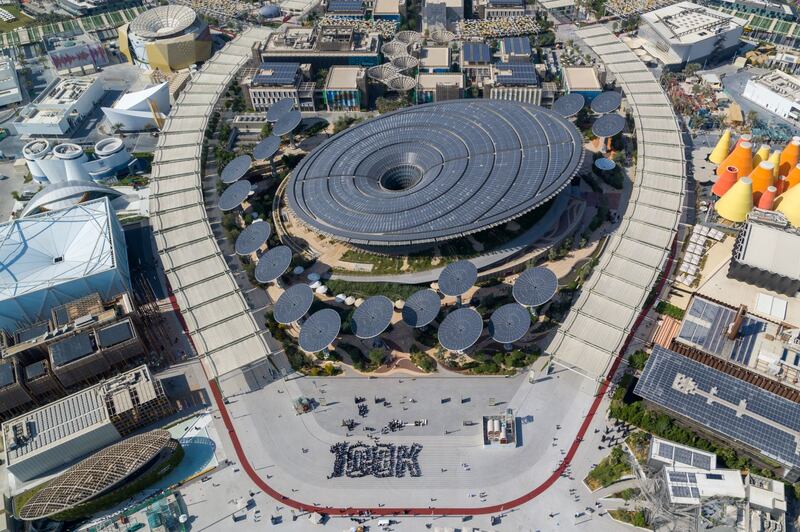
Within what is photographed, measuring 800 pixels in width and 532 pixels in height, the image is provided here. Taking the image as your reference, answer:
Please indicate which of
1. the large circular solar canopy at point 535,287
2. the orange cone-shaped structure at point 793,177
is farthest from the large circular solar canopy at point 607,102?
the large circular solar canopy at point 535,287

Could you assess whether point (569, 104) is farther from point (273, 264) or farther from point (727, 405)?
point (273, 264)

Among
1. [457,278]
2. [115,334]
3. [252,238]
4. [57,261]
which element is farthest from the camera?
[252,238]

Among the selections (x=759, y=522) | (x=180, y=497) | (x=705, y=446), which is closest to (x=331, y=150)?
(x=180, y=497)

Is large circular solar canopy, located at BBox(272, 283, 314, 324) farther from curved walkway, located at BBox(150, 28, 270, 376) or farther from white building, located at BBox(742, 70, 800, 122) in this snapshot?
white building, located at BBox(742, 70, 800, 122)

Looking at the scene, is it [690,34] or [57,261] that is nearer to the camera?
[57,261]

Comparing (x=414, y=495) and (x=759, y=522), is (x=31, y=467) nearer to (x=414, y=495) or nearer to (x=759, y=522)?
(x=414, y=495)

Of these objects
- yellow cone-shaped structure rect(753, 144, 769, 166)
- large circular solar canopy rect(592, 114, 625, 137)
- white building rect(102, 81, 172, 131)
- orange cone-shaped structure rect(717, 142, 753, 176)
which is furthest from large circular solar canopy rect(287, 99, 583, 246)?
white building rect(102, 81, 172, 131)

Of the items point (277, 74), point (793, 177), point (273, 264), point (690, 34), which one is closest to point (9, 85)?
point (277, 74)
